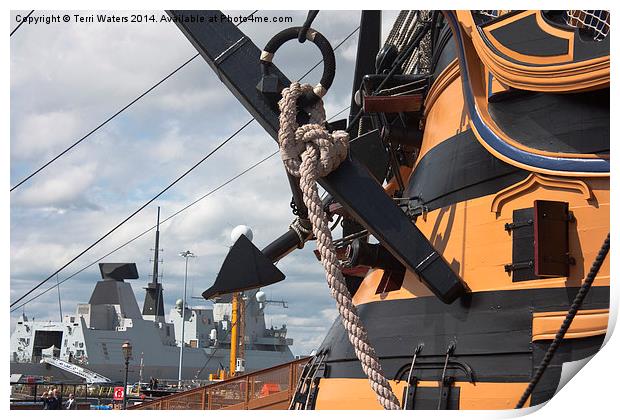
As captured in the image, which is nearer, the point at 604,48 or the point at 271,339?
the point at 604,48

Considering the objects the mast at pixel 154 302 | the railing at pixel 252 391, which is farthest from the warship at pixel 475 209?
the mast at pixel 154 302

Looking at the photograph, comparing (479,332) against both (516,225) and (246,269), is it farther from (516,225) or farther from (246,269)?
(246,269)

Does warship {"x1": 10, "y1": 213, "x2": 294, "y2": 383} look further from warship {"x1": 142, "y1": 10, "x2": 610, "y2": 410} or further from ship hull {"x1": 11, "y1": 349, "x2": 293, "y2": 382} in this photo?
warship {"x1": 142, "y1": 10, "x2": 610, "y2": 410}

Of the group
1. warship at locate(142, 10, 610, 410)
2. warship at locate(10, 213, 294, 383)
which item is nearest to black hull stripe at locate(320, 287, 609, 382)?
warship at locate(142, 10, 610, 410)

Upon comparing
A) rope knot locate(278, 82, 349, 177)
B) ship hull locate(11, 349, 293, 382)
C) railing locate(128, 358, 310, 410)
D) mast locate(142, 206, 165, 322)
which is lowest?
railing locate(128, 358, 310, 410)

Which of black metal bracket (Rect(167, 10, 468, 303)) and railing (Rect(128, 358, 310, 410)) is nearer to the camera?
black metal bracket (Rect(167, 10, 468, 303))

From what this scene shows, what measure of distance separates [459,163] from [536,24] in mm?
1357

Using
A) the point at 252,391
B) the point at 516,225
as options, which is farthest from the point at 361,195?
the point at 252,391

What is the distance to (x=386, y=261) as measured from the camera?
691cm

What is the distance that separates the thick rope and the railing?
586cm

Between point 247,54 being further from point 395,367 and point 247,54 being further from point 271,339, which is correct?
point 271,339

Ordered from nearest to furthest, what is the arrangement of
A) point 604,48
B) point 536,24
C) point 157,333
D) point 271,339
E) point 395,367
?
point 604,48, point 536,24, point 395,367, point 157,333, point 271,339

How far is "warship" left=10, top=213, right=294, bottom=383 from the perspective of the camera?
138ft

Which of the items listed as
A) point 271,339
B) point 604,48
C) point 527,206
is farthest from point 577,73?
point 271,339
